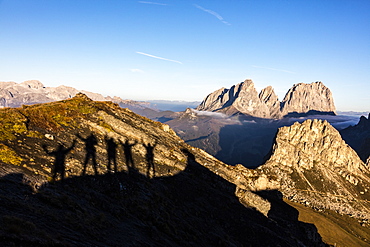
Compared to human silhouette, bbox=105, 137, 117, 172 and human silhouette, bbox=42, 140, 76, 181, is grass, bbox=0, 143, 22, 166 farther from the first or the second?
human silhouette, bbox=105, 137, 117, 172

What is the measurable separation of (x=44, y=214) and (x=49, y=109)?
131 ft

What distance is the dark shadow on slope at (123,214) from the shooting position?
1636 cm

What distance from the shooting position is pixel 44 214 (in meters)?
17.8

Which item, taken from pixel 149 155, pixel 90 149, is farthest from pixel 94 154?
pixel 149 155

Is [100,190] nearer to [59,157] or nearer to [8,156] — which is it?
[59,157]

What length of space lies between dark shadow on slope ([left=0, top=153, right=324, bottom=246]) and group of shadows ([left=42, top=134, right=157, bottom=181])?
2430 mm

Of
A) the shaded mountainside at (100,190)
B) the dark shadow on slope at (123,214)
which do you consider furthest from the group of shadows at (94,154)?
the dark shadow on slope at (123,214)

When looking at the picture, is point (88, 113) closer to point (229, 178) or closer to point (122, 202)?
point (122, 202)

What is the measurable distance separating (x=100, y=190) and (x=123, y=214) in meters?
5.49

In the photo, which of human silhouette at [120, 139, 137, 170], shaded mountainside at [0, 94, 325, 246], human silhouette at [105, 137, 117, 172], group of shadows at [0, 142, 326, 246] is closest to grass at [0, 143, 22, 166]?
shaded mountainside at [0, 94, 325, 246]

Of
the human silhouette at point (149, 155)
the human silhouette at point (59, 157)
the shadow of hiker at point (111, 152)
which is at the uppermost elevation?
the human silhouette at point (59, 157)

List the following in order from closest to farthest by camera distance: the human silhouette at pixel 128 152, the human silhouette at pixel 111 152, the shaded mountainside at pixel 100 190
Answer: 1. the shaded mountainside at pixel 100 190
2. the human silhouette at pixel 111 152
3. the human silhouette at pixel 128 152

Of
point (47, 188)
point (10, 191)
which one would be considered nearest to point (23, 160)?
point (47, 188)

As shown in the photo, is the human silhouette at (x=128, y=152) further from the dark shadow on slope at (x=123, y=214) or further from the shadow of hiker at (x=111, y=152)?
the dark shadow on slope at (x=123, y=214)
